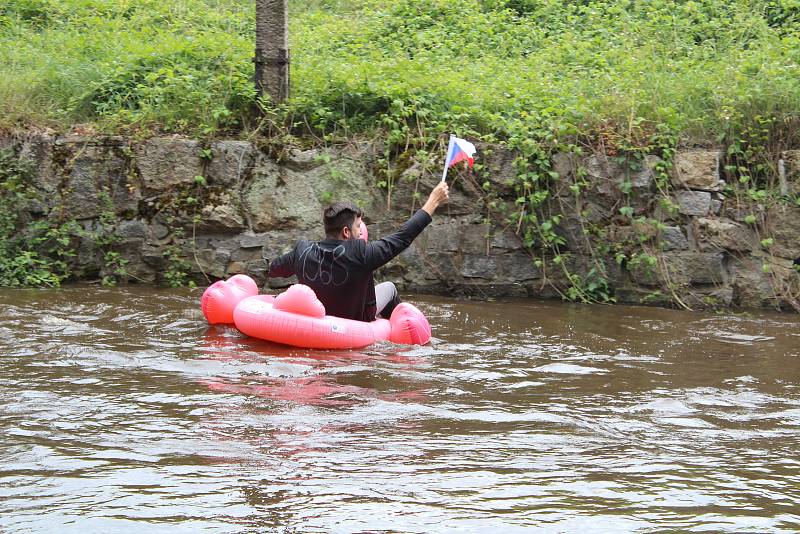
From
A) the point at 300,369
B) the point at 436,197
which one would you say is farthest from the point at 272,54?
the point at 300,369

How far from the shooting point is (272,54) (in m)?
10.2

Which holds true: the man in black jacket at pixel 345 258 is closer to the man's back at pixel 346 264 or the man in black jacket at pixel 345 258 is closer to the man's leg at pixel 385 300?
the man's back at pixel 346 264

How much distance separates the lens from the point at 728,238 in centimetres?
946

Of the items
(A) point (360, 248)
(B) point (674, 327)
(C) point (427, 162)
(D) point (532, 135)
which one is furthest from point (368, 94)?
(B) point (674, 327)

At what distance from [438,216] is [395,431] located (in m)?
5.10

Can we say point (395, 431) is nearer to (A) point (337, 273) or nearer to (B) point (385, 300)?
(A) point (337, 273)

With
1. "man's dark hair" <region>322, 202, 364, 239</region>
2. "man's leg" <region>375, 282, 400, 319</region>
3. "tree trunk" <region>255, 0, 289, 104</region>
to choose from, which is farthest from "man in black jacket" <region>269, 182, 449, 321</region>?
"tree trunk" <region>255, 0, 289, 104</region>

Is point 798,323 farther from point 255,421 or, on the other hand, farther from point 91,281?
point 91,281

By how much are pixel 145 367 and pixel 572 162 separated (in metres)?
5.07

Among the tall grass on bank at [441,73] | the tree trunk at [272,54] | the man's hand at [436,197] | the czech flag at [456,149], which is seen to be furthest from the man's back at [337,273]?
the tree trunk at [272,54]

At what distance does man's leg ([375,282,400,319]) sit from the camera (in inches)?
313

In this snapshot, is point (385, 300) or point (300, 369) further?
point (385, 300)

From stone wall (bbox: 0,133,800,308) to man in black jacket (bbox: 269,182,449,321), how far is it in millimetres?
2339

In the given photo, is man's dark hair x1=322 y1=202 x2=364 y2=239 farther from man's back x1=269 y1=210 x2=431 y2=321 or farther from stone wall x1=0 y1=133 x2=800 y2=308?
stone wall x1=0 y1=133 x2=800 y2=308
